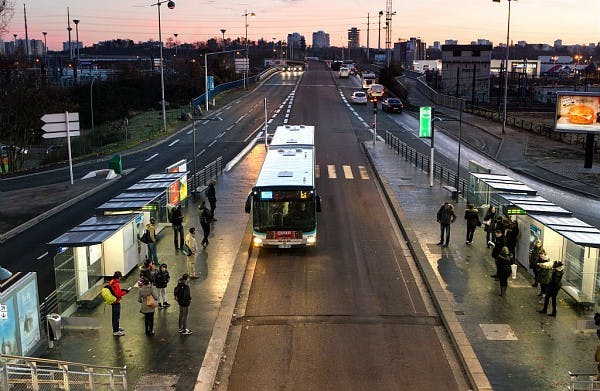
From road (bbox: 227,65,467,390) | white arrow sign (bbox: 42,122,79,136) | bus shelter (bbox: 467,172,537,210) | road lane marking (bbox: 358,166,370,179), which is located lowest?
road (bbox: 227,65,467,390)

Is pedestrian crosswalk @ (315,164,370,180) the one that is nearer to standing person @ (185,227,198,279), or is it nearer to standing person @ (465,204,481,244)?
standing person @ (465,204,481,244)

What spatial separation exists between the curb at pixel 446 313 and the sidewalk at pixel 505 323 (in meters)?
0.17

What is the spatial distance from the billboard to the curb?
22.5m

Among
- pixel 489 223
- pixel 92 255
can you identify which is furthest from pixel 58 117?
pixel 489 223

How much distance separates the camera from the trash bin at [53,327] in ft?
46.1

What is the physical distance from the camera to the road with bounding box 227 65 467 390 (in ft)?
42.2

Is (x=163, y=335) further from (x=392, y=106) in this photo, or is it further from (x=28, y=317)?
(x=392, y=106)

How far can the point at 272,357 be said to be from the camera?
45.2ft

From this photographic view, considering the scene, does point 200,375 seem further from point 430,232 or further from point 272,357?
point 430,232

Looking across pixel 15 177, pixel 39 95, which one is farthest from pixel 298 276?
pixel 39 95

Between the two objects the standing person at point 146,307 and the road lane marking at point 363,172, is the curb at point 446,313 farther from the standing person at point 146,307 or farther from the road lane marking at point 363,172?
the road lane marking at point 363,172

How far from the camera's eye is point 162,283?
1593 cm

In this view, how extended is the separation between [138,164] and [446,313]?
98.3 ft

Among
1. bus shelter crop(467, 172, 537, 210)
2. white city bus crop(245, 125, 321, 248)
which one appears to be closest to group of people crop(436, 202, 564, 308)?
bus shelter crop(467, 172, 537, 210)
